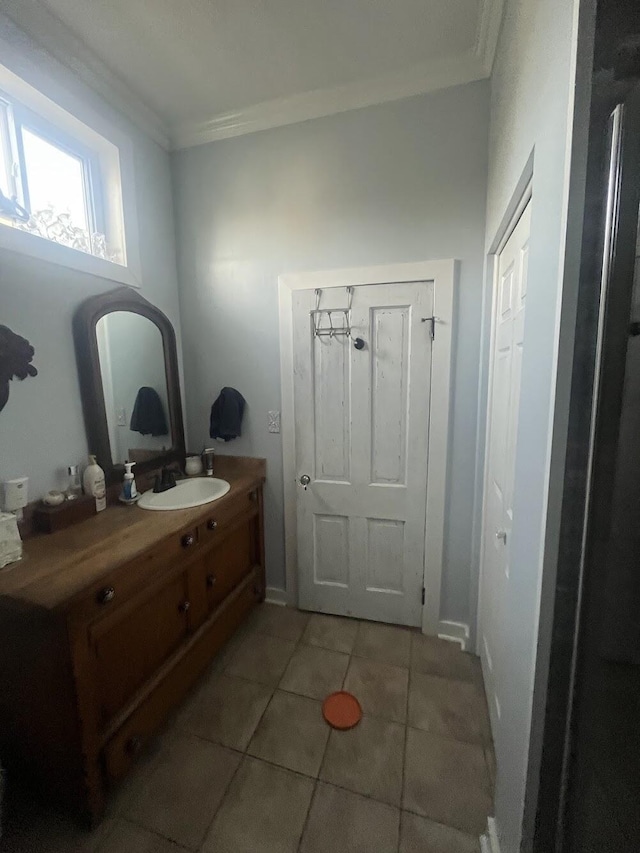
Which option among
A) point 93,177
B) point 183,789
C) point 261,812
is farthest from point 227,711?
point 93,177

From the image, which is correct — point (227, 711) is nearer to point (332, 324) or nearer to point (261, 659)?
point (261, 659)

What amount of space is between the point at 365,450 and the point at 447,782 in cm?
135

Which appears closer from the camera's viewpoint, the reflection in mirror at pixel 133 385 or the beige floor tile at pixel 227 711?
the beige floor tile at pixel 227 711

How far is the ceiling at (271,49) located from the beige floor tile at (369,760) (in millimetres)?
2860

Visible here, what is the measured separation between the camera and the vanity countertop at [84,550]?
98cm

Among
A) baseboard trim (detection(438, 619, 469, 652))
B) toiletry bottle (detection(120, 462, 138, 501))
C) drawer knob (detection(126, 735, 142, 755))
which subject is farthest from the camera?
baseboard trim (detection(438, 619, 469, 652))

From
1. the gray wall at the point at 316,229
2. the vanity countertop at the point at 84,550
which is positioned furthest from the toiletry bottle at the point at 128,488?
the gray wall at the point at 316,229

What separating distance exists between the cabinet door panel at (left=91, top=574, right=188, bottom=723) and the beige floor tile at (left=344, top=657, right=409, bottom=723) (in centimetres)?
85

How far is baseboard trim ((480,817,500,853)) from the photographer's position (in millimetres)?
973

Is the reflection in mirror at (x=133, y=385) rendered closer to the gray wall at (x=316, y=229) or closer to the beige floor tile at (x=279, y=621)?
the gray wall at (x=316, y=229)

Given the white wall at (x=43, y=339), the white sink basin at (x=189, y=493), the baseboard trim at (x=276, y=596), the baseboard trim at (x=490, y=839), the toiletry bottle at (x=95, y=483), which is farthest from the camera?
the baseboard trim at (x=276, y=596)

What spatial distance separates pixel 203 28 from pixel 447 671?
10.1 feet

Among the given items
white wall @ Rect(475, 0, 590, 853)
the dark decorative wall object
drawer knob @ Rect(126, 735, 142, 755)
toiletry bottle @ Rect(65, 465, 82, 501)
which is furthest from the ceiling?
drawer knob @ Rect(126, 735, 142, 755)

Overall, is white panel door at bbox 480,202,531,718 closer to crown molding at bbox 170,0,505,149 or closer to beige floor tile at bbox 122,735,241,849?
crown molding at bbox 170,0,505,149
